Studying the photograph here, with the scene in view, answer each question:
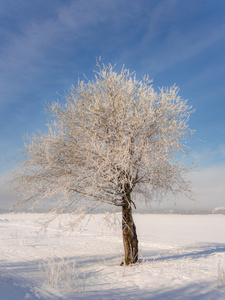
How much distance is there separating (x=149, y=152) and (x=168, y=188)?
1.89 meters

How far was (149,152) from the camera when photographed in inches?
327

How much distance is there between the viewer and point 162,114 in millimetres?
9172

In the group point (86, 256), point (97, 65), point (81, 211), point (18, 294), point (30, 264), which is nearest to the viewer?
point (18, 294)

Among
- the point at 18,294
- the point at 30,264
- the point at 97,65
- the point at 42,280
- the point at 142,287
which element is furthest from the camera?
the point at 97,65

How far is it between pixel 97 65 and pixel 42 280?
783 centimetres

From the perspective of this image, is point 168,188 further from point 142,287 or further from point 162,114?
point 142,287

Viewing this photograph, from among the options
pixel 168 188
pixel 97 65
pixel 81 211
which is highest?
pixel 97 65

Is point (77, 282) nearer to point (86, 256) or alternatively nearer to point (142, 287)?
point (142, 287)

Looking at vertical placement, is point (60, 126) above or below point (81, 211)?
above

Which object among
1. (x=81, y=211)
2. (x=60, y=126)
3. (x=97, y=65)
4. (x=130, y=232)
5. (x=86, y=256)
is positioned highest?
(x=97, y=65)

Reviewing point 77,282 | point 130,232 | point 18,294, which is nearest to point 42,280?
point 77,282

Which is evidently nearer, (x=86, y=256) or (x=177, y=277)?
(x=177, y=277)

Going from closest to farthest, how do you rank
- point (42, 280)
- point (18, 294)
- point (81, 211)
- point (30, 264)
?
point (18, 294)
point (42, 280)
point (81, 211)
point (30, 264)

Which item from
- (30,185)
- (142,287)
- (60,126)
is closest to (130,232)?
(142,287)
